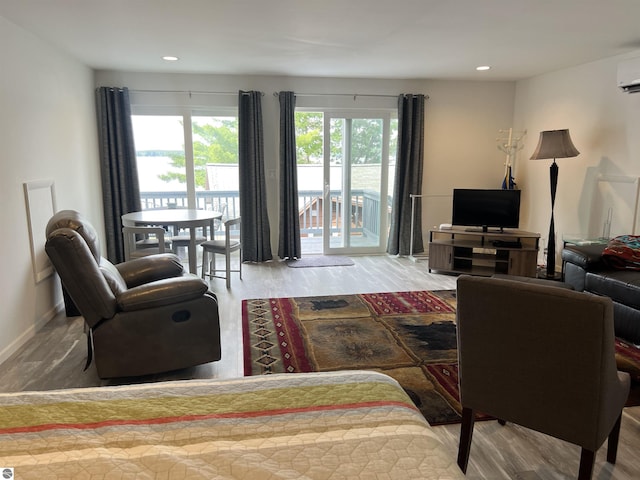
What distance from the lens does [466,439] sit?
5.99ft

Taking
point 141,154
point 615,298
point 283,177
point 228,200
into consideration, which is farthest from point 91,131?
Result: point 615,298

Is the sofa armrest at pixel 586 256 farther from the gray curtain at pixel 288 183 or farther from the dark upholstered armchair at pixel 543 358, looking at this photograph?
the gray curtain at pixel 288 183

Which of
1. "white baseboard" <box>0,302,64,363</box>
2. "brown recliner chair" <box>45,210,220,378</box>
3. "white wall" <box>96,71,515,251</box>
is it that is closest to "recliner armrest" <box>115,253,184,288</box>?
"brown recliner chair" <box>45,210,220,378</box>

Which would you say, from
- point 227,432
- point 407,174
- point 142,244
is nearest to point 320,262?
point 407,174

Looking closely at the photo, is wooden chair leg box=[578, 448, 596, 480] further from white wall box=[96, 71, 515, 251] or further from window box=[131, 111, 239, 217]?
window box=[131, 111, 239, 217]

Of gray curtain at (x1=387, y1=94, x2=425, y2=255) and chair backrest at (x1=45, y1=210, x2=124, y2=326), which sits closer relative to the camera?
chair backrest at (x1=45, y1=210, x2=124, y2=326)

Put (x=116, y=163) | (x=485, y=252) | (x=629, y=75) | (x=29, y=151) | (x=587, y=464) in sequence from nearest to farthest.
→ (x=587, y=464), (x=29, y=151), (x=629, y=75), (x=116, y=163), (x=485, y=252)

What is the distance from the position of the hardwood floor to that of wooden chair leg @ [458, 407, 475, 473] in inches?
2.6

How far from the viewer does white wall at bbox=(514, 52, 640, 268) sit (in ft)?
13.8

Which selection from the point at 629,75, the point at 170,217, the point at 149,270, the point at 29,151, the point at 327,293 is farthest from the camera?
the point at 327,293

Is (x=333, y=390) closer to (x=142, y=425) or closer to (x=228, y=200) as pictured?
(x=142, y=425)

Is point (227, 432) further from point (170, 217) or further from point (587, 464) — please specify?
point (170, 217)

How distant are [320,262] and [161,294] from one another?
3.24 metres

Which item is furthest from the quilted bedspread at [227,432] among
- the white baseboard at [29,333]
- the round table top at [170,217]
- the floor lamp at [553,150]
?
the floor lamp at [553,150]
